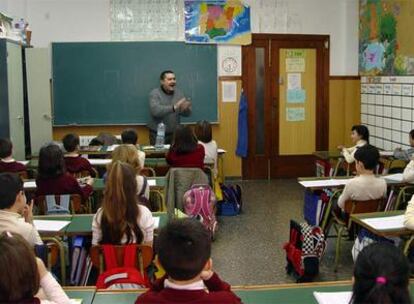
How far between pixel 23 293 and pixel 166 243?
49cm

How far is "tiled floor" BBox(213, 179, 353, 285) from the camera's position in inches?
181


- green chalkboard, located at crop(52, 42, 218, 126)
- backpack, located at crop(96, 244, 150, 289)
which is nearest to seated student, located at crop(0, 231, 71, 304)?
backpack, located at crop(96, 244, 150, 289)

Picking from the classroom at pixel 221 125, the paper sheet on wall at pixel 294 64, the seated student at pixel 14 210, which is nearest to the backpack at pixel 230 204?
the classroom at pixel 221 125

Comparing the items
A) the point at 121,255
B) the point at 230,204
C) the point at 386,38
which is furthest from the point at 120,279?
the point at 386,38

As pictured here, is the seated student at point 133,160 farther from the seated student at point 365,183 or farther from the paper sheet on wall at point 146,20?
the paper sheet on wall at point 146,20

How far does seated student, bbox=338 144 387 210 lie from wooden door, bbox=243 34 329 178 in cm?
430

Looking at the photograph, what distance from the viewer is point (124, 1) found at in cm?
823

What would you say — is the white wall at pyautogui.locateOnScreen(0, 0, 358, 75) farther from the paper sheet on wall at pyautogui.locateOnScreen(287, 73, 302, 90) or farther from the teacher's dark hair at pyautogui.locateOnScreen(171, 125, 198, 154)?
the teacher's dark hair at pyautogui.locateOnScreen(171, 125, 198, 154)

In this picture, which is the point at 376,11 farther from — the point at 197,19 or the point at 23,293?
the point at 23,293

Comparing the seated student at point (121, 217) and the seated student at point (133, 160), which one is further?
the seated student at point (133, 160)

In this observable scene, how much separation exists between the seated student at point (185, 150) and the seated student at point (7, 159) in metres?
1.48

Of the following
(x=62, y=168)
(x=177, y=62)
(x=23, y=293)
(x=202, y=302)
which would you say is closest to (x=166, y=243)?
Result: (x=202, y=302)

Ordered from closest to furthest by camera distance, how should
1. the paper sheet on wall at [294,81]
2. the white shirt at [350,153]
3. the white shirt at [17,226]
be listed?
the white shirt at [17,226], the white shirt at [350,153], the paper sheet on wall at [294,81]

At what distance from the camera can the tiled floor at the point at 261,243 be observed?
4590 millimetres
